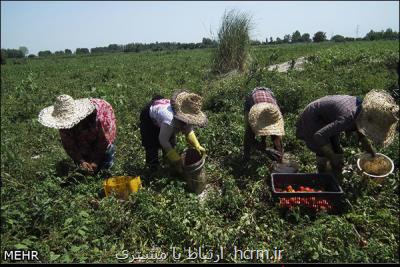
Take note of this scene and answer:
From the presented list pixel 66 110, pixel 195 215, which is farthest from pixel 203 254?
pixel 66 110

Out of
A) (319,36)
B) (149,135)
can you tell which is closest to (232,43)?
(149,135)

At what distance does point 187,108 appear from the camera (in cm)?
400

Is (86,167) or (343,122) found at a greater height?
(343,122)

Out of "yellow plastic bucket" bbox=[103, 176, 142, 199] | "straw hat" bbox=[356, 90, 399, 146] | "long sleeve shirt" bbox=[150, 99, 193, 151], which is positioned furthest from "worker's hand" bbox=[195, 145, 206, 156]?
"straw hat" bbox=[356, 90, 399, 146]

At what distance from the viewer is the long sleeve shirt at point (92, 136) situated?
14.1 feet

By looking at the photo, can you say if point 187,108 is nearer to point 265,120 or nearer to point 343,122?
point 265,120

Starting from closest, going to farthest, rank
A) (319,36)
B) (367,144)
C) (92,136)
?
(367,144)
(92,136)
(319,36)

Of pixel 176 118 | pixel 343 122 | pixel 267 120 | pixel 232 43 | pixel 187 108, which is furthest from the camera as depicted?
pixel 232 43

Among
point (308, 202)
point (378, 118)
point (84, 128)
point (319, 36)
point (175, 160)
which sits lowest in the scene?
point (308, 202)

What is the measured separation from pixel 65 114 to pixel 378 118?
3267 millimetres

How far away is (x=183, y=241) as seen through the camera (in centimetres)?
328

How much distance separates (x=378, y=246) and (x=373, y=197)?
1.03 metres

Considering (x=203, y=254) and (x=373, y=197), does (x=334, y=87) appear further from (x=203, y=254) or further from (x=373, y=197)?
(x=203, y=254)

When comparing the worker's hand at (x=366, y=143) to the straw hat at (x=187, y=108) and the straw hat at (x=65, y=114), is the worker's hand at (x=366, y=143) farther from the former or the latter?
the straw hat at (x=65, y=114)
